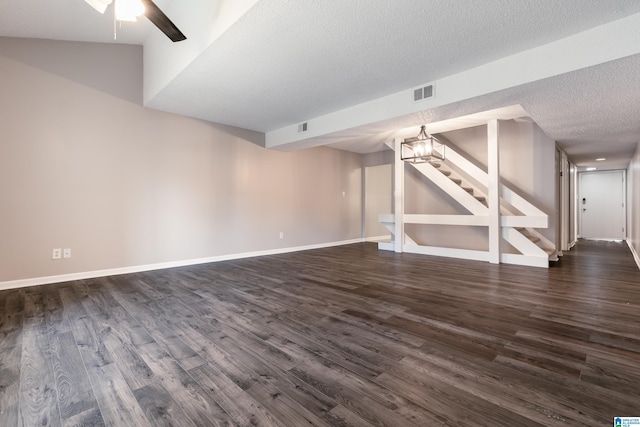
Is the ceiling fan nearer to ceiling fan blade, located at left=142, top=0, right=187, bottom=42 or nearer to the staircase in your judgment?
ceiling fan blade, located at left=142, top=0, right=187, bottom=42

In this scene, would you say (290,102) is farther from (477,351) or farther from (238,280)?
(477,351)

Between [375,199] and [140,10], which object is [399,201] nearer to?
[375,199]

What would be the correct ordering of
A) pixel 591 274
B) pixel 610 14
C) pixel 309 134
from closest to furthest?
pixel 610 14
pixel 591 274
pixel 309 134

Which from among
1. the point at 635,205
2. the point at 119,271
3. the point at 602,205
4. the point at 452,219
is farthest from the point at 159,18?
the point at 602,205

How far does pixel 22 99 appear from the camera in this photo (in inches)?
137

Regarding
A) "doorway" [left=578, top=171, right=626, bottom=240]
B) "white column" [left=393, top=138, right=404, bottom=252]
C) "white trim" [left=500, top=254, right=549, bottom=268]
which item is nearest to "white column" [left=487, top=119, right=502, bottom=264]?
"white trim" [left=500, top=254, right=549, bottom=268]

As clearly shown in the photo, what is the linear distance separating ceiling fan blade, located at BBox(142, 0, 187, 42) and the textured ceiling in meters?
0.47

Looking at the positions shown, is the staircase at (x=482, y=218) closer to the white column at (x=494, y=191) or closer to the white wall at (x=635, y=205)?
the white column at (x=494, y=191)

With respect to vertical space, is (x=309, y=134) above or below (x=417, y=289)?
above

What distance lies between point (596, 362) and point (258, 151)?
5.49m

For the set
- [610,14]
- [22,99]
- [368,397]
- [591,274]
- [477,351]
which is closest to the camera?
[368,397]

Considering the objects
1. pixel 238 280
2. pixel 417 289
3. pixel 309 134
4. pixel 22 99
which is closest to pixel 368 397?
pixel 417 289

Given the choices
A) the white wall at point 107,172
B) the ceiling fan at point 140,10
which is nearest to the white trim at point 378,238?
the white wall at point 107,172

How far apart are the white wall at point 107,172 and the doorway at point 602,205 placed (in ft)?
33.0
